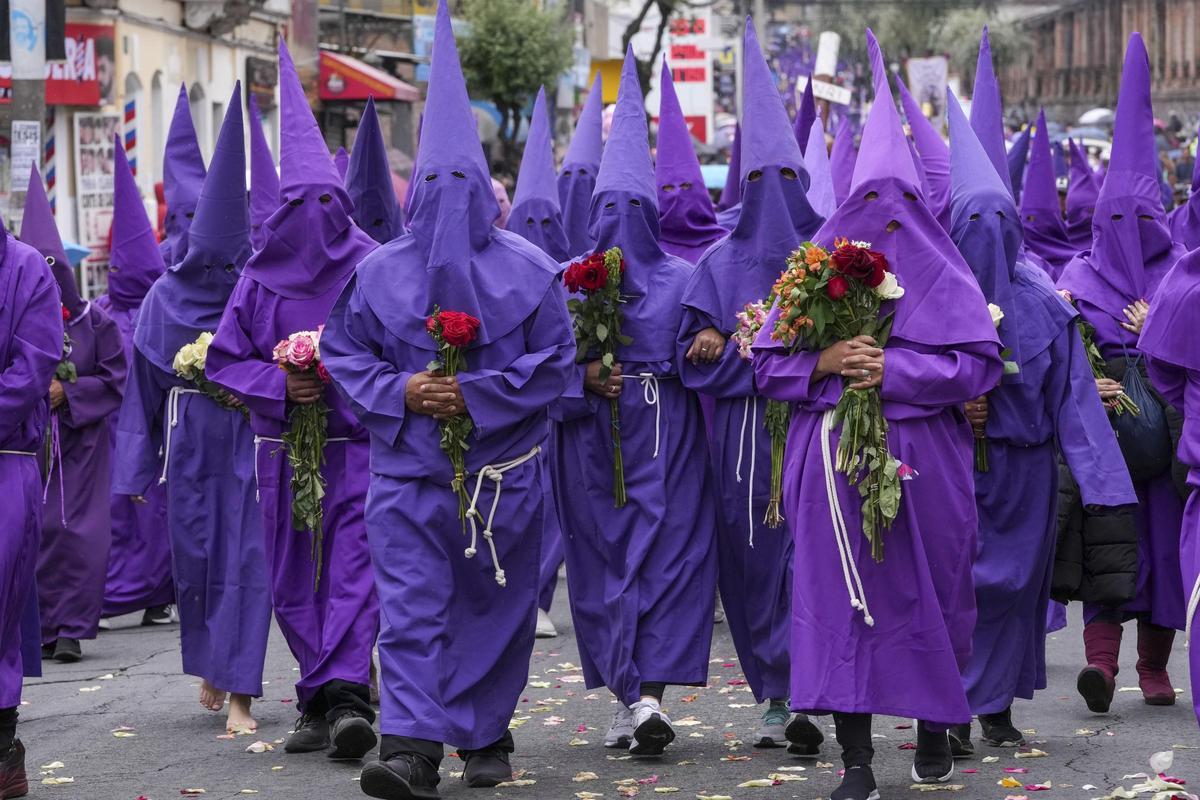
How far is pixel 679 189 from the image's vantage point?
1095 centimetres

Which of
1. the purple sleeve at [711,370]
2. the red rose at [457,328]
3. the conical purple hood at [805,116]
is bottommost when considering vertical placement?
the purple sleeve at [711,370]

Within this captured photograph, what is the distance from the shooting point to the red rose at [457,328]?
296 inches

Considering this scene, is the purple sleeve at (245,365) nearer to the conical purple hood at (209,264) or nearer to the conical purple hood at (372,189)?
the conical purple hood at (209,264)

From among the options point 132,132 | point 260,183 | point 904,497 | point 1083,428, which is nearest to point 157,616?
point 260,183

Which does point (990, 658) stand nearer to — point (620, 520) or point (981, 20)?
point (620, 520)

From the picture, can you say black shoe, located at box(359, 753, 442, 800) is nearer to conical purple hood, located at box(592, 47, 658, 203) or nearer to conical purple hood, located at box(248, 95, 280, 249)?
conical purple hood, located at box(592, 47, 658, 203)

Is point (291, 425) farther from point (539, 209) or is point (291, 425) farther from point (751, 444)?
point (539, 209)

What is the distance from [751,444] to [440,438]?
5.59ft

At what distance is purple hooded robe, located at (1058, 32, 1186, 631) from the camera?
9.33 metres

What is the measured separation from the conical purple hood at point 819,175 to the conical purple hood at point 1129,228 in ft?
4.48

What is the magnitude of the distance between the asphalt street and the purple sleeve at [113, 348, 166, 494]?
1.01 meters

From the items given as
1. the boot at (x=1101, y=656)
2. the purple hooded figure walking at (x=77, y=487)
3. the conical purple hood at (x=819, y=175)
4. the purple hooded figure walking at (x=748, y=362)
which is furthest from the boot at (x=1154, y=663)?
the purple hooded figure walking at (x=77, y=487)

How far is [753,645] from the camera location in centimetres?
877

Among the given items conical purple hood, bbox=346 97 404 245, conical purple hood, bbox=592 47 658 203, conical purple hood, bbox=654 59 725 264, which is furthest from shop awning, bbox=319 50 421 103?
conical purple hood, bbox=592 47 658 203
